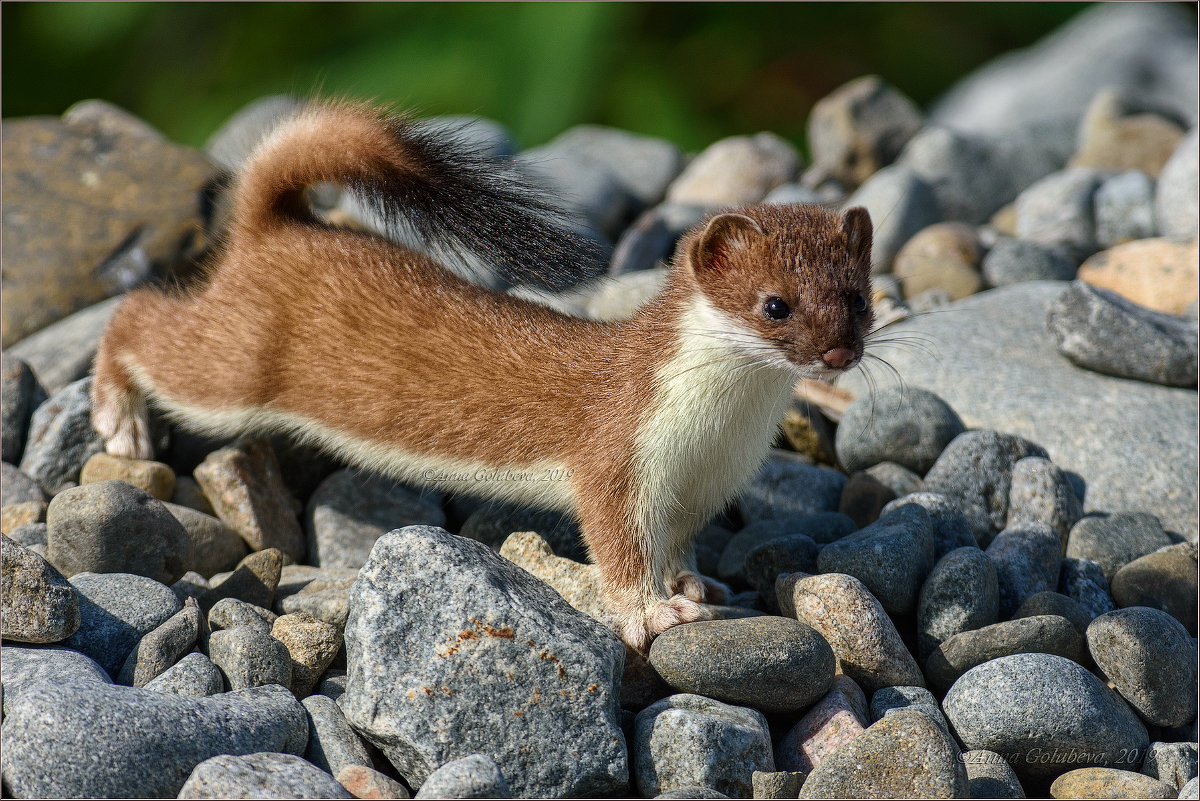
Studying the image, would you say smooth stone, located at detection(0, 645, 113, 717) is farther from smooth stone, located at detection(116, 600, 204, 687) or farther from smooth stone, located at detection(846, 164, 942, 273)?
smooth stone, located at detection(846, 164, 942, 273)

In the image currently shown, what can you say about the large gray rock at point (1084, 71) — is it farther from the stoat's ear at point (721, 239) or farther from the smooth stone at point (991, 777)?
the smooth stone at point (991, 777)

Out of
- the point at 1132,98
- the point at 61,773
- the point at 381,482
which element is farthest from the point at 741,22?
the point at 61,773

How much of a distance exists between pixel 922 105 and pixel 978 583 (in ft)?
24.6

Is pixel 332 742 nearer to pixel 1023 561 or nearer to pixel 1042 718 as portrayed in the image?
pixel 1042 718

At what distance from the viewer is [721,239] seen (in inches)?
133

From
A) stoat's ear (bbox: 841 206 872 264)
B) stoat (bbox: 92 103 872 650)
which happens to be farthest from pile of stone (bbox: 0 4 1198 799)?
stoat's ear (bbox: 841 206 872 264)

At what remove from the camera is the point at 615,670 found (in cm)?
288

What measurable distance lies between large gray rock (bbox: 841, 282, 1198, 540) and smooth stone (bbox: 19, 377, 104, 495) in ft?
10.4

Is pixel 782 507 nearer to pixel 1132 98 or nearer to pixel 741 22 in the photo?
pixel 1132 98

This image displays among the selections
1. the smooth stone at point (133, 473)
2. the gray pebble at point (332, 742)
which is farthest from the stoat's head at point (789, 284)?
the smooth stone at point (133, 473)

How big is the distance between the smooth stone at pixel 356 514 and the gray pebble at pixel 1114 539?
2377mm

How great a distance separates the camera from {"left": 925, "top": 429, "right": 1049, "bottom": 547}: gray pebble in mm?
4137

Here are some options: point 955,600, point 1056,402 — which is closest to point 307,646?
point 955,600

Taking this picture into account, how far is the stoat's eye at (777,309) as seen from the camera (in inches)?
128
